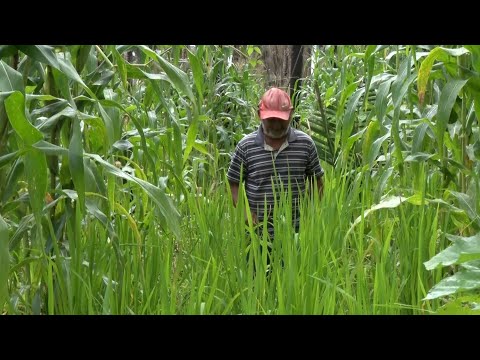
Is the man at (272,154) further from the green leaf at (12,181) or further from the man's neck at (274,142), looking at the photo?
the green leaf at (12,181)

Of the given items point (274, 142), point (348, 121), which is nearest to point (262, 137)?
point (274, 142)

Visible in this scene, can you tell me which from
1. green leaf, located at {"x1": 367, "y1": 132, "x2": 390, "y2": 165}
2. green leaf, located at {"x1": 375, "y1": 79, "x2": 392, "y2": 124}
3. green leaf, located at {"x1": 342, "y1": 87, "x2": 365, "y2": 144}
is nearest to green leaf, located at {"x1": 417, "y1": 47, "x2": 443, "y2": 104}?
green leaf, located at {"x1": 375, "y1": 79, "x2": 392, "y2": 124}

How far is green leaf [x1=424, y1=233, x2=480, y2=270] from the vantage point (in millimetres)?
851

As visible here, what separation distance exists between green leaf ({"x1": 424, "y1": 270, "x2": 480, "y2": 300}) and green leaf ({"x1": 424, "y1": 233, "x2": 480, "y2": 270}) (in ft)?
0.09

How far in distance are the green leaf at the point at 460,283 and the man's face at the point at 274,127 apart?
2.14 metres

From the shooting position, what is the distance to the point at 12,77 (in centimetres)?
103

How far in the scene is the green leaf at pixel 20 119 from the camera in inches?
36.0

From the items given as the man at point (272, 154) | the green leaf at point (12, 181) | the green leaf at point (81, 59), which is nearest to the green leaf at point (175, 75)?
the green leaf at point (81, 59)

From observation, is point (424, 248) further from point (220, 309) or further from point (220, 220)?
point (220, 220)

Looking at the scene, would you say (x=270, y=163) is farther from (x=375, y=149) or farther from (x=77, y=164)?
(x=77, y=164)

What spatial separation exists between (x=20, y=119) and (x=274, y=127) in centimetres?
214

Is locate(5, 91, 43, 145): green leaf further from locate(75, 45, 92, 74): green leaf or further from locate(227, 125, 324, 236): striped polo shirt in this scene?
locate(227, 125, 324, 236): striped polo shirt
